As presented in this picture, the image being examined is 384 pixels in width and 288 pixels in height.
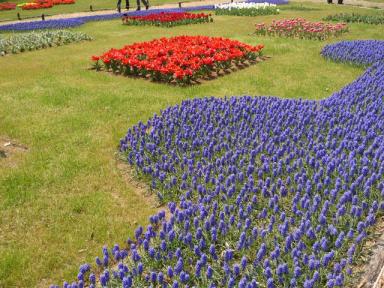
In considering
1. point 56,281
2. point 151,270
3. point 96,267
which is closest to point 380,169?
point 151,270

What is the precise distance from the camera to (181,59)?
562 inches

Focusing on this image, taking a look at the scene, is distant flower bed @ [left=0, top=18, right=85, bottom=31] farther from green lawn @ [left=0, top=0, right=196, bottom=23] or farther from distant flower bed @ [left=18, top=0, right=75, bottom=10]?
distant flower bed @ [left=18, top=0, right=75, bottom=10]

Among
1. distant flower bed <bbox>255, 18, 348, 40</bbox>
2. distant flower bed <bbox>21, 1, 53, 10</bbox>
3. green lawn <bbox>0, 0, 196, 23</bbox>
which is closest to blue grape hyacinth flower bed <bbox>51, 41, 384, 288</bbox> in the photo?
distant flower bed <bbox>255, 18, 348, 40</bbox>

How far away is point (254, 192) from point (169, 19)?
22810 millimetres

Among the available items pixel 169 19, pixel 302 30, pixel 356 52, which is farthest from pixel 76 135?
pixel 169 19

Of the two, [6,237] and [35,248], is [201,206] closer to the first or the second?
[35,248]

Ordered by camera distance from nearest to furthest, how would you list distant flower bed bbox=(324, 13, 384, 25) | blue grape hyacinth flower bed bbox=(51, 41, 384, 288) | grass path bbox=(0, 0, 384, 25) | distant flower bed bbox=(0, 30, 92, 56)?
blue grape hyacinth flower bed bbox=(51, 41, 384, 288)
distant flower bed bbox=(0, 30, 92, 56)
distant flower bed bbox=(324, 13, 384, 25)
grass path bbox=(0, 0, 384, 25)

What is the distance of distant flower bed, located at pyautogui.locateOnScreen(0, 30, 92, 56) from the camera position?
20656 mm

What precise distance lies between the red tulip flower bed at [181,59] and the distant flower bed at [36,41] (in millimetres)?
6164

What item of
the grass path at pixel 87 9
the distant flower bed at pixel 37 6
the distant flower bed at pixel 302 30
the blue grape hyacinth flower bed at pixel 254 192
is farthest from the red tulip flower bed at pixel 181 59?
the distant flower bed at pixel 37 6

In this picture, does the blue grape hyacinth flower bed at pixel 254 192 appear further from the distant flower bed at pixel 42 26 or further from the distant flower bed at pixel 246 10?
the distant flower bed at pixel 246 10

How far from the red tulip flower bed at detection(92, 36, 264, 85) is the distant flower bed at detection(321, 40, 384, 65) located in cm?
307

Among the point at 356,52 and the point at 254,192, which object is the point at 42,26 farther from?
the point at 254,192

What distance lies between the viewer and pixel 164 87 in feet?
43.5
